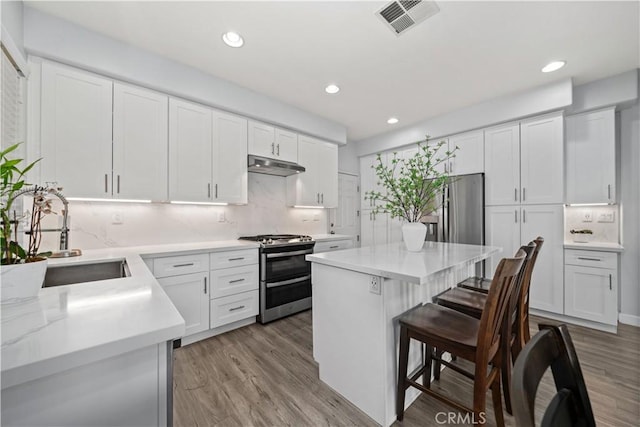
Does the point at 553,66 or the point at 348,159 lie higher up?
the point at 553,66

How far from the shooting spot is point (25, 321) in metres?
0.70

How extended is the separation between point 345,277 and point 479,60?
2548 mm

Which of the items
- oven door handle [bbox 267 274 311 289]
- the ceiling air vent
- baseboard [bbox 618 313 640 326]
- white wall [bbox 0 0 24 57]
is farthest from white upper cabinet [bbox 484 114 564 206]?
white wall [bbox 0 0 24 57]

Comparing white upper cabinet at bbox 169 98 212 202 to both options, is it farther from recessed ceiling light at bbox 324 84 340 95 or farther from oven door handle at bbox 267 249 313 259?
recessed ceiling light at bbox 324 84 340 95

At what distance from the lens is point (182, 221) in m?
3.00

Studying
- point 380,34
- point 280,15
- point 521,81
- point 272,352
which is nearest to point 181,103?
Result: point 280,15

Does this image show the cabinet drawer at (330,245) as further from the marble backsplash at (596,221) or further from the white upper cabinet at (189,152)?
the marble backsplash at (596,221)

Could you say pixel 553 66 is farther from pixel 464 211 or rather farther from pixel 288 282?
pixel 288 282

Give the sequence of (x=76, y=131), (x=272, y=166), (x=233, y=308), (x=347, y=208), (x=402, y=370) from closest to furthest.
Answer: (x=402, y=370)
(x=76, y=131)
(x=233, y=308)
(x=272, y=166)
(x=347, y=208)

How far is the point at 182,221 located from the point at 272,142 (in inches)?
59.2

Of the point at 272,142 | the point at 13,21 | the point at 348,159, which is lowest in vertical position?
the point at 272,142

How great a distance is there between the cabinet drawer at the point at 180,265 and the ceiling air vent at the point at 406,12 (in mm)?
2632

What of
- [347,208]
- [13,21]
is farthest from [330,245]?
[13,21]

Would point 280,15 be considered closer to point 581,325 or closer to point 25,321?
point 25,321
